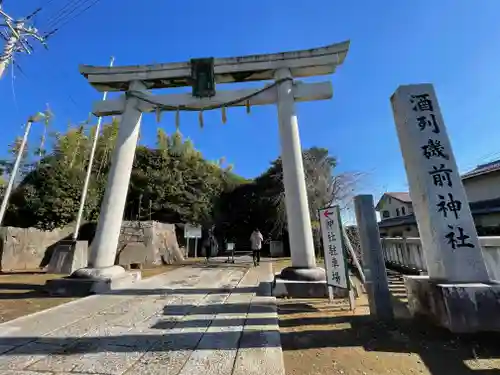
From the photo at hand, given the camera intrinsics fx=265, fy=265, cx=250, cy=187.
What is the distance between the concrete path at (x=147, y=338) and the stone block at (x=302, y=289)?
43 centimetres

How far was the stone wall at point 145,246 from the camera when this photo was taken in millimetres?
12394

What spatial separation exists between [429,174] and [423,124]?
2.86 feet

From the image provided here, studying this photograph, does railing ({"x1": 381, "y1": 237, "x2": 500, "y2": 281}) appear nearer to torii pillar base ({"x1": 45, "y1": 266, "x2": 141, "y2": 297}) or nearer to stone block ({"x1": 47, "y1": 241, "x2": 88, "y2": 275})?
torii pillar base ({"x1": 45, "y1": 266, "x2": 141, "y2": 297})

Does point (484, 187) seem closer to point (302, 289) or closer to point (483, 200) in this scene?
point (483, 200)

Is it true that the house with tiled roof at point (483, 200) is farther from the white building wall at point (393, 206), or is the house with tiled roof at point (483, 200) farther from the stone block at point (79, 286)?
the stone block at point (79, 286)

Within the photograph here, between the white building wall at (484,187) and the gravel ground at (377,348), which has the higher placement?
the white building wall at (484,187)

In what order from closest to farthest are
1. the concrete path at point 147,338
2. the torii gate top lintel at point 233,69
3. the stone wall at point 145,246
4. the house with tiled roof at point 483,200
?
the concrete path at point 147,338, the torii gate top lintel at point 233,69, the house with tiled roof at point 483,200, the stone wall at point 145,246

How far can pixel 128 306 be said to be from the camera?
466 centimetres

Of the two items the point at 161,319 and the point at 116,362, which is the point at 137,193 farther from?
the point at 116,362

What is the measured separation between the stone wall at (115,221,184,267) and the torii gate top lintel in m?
7.64

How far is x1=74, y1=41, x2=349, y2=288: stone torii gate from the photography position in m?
6.11

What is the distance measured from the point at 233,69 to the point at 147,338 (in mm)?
6585

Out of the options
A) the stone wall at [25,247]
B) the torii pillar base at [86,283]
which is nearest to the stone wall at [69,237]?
the stone wall at [25,247]

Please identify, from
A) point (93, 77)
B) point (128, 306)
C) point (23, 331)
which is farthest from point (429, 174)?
point (93, 77)
